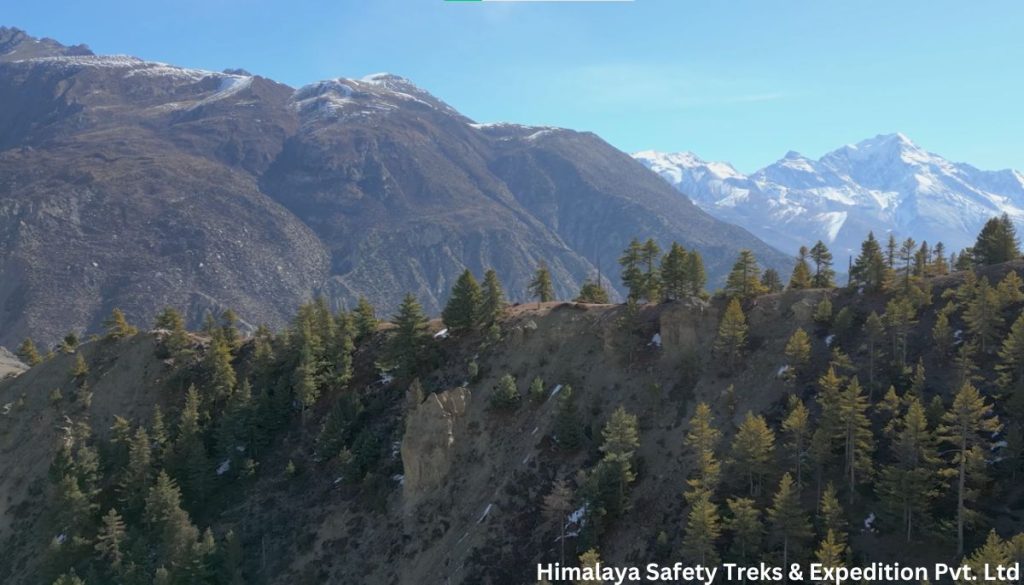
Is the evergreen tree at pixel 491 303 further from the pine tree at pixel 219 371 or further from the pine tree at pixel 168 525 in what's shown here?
the pine tree at pixel 168 525

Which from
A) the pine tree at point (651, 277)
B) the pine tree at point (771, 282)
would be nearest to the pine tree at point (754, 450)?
the pine tree at point (651, 277)

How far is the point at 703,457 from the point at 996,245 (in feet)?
178

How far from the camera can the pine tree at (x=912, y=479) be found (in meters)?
47.4

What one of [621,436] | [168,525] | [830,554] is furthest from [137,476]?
[830,554]

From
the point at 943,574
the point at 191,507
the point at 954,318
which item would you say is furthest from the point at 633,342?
the point at 191,507

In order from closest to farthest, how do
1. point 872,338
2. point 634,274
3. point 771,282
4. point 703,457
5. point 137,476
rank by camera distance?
point 703,457, point 872,338, point 137,476, point 634,274, point 771,282

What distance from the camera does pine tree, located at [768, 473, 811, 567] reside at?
4822cm

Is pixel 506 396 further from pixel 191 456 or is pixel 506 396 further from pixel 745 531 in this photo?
pixel 191 456

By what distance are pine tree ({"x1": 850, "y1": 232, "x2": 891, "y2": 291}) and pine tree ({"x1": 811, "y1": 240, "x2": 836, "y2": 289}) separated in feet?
15.9

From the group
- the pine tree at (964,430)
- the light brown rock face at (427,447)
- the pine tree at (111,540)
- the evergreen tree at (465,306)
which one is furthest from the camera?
the evergreen tree at (465,306)

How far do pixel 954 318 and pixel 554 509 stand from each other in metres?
44.2

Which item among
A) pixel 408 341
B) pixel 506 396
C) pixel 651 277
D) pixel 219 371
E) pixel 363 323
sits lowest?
pixel 506 396

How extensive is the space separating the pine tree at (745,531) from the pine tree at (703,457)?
279 cm

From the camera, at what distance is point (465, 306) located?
85.6 metres
